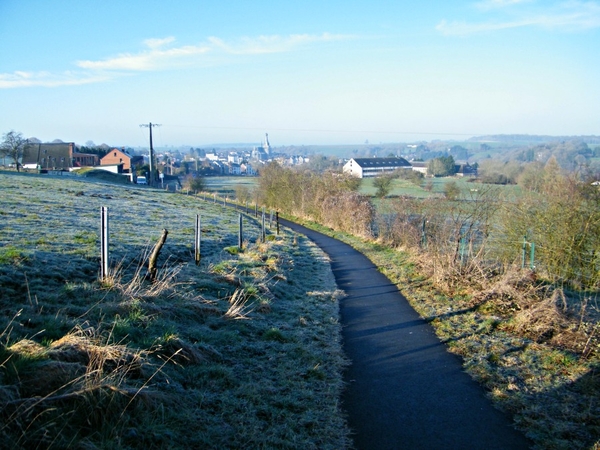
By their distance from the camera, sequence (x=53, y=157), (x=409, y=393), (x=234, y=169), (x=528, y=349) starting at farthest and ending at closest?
(x=234, y=169), (x=53, y=157), (x=528, y=349), (x=409, y=393)

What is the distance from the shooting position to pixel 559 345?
300 inches

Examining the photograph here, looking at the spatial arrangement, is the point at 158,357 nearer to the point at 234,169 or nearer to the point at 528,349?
the point at 528,349

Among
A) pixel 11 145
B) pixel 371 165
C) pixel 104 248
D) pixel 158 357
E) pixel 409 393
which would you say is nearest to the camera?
pixel 158 357

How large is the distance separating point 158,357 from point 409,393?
3049 mm

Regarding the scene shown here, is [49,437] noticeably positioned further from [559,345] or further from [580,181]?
[580,181]

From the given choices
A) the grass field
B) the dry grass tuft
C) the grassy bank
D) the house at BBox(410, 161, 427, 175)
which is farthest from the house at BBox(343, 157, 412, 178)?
the dry grass tuft

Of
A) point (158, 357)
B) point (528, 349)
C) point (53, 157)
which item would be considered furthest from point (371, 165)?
point (158, 357)

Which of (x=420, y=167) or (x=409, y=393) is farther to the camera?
(x=420, y=167)

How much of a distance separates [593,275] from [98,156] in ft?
287

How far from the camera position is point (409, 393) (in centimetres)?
594

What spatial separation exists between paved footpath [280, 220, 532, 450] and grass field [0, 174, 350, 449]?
0.95ft

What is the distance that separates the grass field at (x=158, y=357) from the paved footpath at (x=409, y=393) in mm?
290

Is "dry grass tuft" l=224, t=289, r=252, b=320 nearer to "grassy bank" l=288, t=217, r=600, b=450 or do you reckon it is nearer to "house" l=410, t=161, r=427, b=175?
"grassy bank" l=288, t=217, r=600, b=450

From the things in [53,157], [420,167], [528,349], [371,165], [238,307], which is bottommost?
[528,349]
